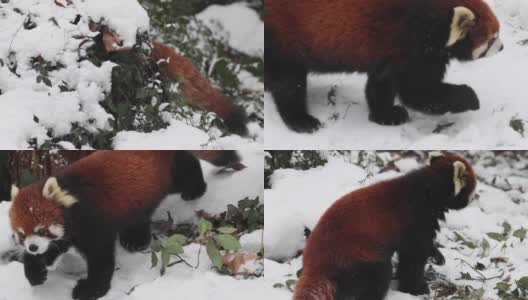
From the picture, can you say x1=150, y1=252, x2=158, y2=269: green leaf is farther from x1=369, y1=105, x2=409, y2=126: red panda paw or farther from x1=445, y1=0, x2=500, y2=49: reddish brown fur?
x1=445, y1=0, x2=500, y2=49: reddish brown fur

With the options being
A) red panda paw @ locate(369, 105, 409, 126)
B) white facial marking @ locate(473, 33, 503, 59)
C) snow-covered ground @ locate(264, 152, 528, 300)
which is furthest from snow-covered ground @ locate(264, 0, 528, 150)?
snow-covered ground @ locate(264, 152, 528, 300)

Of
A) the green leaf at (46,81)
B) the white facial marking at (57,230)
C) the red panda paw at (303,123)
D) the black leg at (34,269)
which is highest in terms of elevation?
the green leaf at (46,81)

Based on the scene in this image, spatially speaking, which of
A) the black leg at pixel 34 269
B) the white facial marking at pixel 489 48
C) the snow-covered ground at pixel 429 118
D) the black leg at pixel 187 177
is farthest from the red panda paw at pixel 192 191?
the white facial marking at pixel 489 48

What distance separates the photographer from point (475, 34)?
3805 millimetres

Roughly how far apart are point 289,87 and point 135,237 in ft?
4.27

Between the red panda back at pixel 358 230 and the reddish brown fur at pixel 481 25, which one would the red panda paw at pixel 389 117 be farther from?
the reddish brown fur at pixel 481 25

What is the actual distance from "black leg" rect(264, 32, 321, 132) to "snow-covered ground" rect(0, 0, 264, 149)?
46 cm

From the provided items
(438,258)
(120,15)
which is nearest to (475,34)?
(438,258)

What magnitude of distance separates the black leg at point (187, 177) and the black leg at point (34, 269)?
95 cm

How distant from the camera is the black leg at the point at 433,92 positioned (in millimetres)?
3781

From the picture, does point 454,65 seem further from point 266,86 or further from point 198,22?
point 198,22

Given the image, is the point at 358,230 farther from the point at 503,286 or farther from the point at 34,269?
the point at 34,269

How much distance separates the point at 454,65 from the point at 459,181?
1105 millimetres

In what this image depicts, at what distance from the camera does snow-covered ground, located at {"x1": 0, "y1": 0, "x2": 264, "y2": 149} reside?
11.2ft
